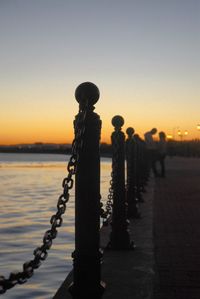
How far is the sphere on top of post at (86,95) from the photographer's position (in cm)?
358

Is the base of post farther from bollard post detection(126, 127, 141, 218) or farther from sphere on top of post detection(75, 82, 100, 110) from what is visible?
bollard post detection(126, 127, 141, 218)

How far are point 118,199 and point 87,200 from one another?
2.72m

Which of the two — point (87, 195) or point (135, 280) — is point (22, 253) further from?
point (87, 195)

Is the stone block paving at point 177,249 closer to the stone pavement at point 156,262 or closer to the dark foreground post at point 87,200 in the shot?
the stone pavement at point 156,262

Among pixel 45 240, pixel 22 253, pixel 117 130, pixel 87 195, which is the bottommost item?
pixel 22 253

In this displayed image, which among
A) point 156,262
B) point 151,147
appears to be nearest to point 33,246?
point 156,262

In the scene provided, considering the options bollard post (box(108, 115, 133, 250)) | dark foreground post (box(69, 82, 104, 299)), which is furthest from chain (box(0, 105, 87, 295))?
bollard post (box(108, 115, 133, 250))

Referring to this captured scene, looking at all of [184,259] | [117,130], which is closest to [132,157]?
[117,130]

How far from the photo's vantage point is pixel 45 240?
3.15 meters

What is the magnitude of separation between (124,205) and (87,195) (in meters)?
2.76

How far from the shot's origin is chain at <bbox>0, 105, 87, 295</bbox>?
2791mm

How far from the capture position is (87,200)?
11.5ft

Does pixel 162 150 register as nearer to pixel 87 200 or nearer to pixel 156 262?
pixel 156 262

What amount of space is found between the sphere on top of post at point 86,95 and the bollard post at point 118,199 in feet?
8.03
